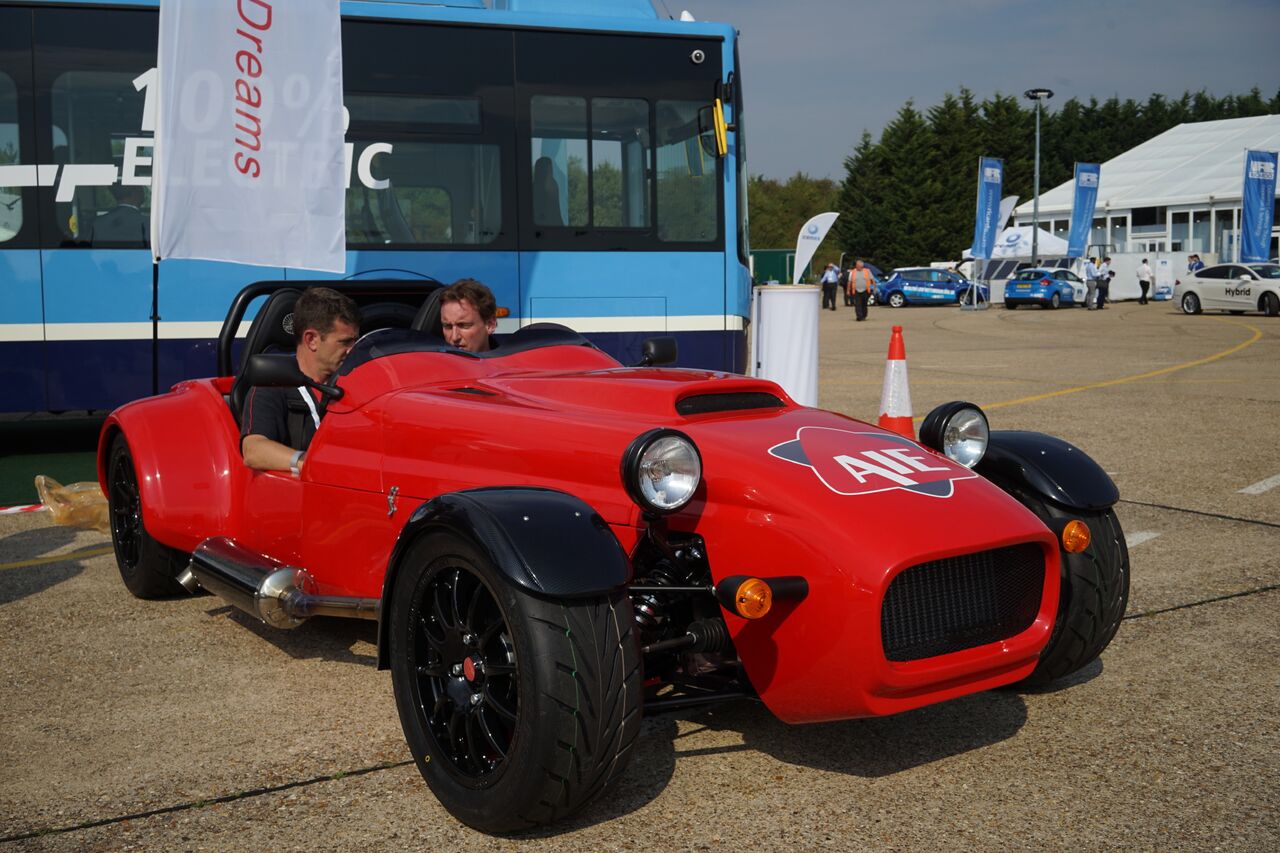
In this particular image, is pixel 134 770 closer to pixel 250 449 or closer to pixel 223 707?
pixel 223 707

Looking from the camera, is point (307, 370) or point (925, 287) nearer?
point (307, 370)

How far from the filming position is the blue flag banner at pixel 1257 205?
124 feet

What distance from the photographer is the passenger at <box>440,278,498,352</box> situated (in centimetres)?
480

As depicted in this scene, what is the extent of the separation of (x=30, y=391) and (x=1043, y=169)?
8332cm

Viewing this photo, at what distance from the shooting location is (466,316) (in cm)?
481

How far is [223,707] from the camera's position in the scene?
4090 mm

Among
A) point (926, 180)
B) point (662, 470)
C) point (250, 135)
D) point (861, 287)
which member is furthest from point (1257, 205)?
point (662, 470)

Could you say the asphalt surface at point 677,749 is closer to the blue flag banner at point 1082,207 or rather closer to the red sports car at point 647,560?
the red sports car at point 647,560

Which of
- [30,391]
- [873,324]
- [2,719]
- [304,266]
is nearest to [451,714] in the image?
[2,719]

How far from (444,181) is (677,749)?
7.19m

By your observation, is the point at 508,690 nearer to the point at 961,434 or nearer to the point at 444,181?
the point at 961,434

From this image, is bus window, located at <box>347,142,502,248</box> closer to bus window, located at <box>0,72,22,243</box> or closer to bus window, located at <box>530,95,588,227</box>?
bus window, located at <box>530,95,588,227</box>

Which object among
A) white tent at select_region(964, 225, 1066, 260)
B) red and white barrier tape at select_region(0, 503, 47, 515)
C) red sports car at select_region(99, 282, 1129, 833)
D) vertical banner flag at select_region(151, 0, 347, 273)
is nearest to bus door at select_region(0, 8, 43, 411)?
red and white barrier tape at select_region(0, 503, 47, 515)

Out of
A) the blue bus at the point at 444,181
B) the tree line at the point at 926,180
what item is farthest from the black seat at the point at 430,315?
the tree line at the point at 926,180
